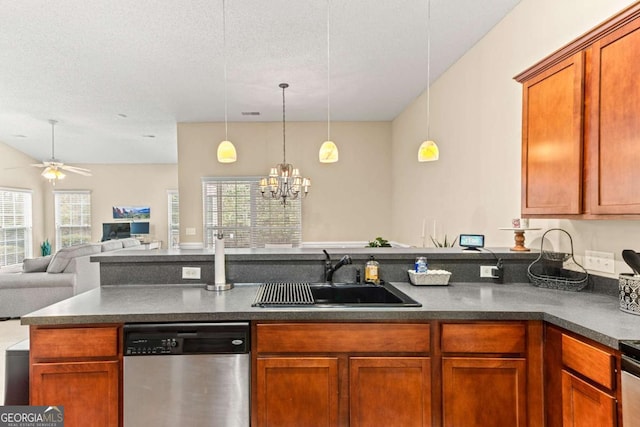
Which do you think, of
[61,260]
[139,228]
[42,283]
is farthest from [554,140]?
[139,228]

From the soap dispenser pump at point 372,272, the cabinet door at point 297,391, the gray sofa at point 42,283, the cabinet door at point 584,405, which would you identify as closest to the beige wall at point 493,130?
the cabinet door at point 584,405

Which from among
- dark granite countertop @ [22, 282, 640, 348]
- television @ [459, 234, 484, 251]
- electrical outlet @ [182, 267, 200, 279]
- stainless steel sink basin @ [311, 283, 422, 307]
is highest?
television @ [459, 234, 484, 251]

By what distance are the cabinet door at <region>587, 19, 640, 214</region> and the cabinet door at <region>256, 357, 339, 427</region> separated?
5.07ft

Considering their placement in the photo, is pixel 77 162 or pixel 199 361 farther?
pixel 77 162

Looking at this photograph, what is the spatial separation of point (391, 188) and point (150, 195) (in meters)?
6.40

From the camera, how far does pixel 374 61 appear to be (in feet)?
11.7

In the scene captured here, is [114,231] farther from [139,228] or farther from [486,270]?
[486,270]

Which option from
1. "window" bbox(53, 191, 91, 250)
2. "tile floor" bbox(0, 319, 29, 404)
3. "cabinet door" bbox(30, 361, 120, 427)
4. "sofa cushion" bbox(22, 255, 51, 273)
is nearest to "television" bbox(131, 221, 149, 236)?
"window" bbox(53, 191, 91, 250)

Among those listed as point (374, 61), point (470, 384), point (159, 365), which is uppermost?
point (374, 61)

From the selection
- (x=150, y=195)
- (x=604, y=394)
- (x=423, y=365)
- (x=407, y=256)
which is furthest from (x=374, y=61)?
(x=150, y=195)

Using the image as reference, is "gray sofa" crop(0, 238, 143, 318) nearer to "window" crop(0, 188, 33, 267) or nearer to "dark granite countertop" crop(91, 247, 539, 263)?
"dark granite countertop" crop(91, 247, 539, 263)

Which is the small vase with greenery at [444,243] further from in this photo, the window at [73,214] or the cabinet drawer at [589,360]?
the window at [73,214]

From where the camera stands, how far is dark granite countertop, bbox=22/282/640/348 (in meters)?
1.53

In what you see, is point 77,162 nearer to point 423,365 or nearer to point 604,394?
point 423,365
